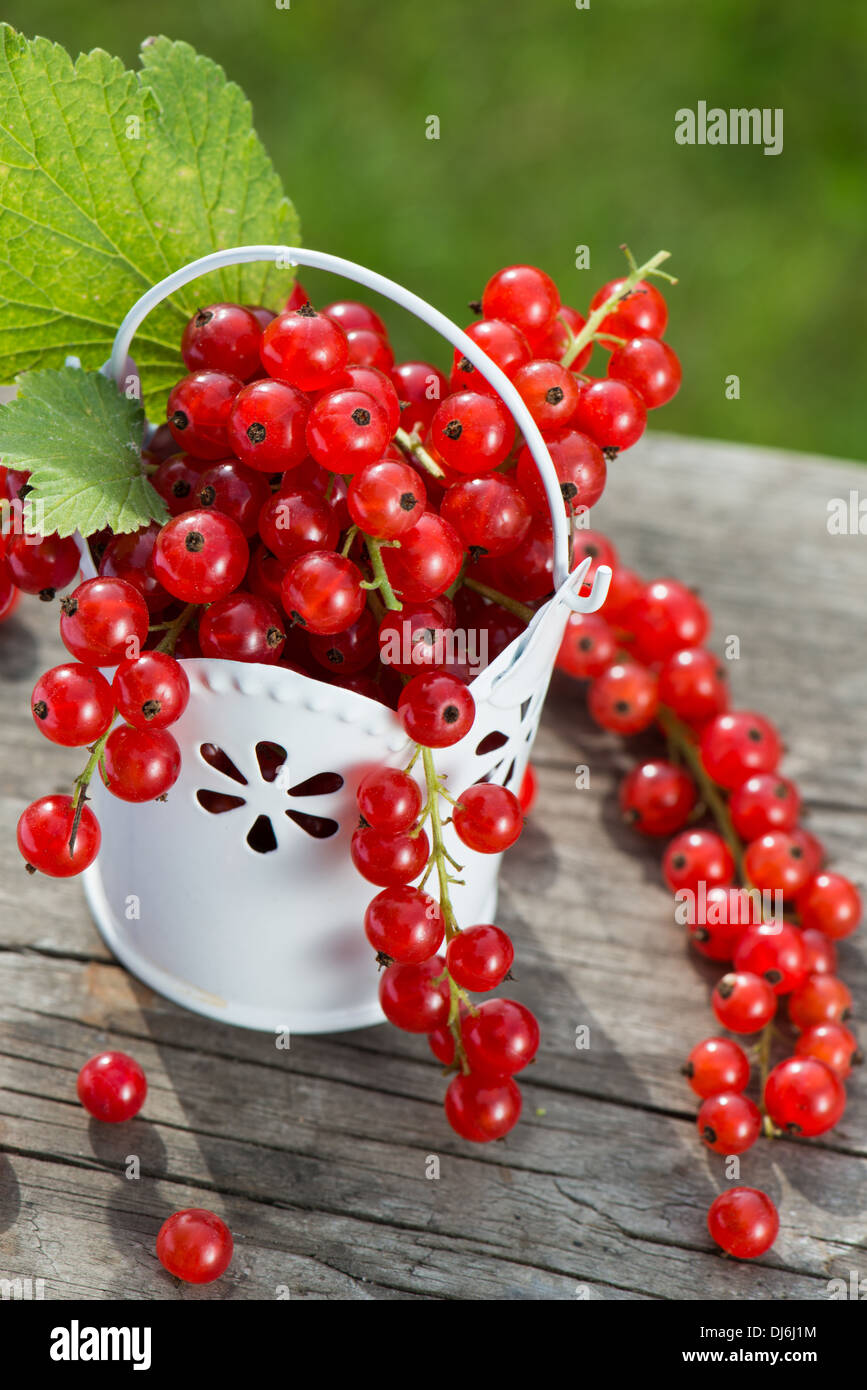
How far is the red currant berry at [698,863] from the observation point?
1071mm

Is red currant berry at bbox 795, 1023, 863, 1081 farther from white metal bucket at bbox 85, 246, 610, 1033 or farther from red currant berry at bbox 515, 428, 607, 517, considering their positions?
red currant berry at bbox 515, 428, 607, 517

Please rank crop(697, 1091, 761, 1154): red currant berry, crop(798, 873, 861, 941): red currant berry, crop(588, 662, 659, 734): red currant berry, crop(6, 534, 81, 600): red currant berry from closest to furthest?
crop(6, 534, 81, 600): red currant berry → crop(697, 1091, 761, 1154): red currant berry → crop(798, 873, 861, 941): red currant berry → crop(588, 662, 659, 734): red currant berry

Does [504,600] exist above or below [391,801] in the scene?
above

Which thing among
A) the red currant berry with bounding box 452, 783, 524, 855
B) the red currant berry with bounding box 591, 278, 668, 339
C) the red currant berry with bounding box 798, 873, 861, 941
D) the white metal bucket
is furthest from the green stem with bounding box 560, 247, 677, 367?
the red currant berry with bounding box 798, 873, 861, 941

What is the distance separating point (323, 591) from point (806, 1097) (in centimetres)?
52

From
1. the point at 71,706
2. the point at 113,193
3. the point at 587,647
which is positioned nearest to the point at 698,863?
the point at 587,647

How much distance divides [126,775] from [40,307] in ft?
1.09

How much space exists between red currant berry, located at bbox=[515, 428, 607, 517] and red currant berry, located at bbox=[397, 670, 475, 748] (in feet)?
0.45

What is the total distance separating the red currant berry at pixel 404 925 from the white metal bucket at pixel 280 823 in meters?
0.06

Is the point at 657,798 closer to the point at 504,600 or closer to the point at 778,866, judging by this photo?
the point at 778,866

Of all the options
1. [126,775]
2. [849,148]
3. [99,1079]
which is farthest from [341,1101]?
[849,148]

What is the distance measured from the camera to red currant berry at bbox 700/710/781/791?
1.12m

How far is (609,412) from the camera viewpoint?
79cm
